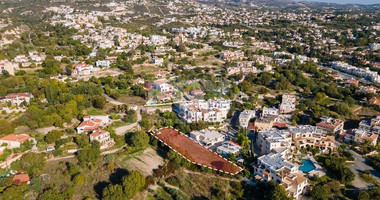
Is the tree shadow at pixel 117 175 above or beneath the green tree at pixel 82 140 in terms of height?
beneath

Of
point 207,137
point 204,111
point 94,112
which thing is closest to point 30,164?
point 94,112

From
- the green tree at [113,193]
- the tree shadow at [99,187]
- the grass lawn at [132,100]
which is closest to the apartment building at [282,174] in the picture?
the green tree at [113,193]

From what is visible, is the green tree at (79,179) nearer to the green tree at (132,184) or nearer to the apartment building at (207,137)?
the green tree at (132,184)

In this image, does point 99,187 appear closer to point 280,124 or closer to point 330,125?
point 280,124

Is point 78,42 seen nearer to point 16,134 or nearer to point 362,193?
point 16,134

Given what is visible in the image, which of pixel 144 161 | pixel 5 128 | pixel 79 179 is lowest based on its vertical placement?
pixel 144 161

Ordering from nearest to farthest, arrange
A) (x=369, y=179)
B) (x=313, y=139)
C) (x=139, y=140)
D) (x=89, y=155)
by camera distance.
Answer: (x=369, y=179) → (x=89, y=155) → (x=139, y=140) → (x=313, y=139)

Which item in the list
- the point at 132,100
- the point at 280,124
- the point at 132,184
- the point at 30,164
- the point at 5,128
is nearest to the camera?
the point at 132,184
